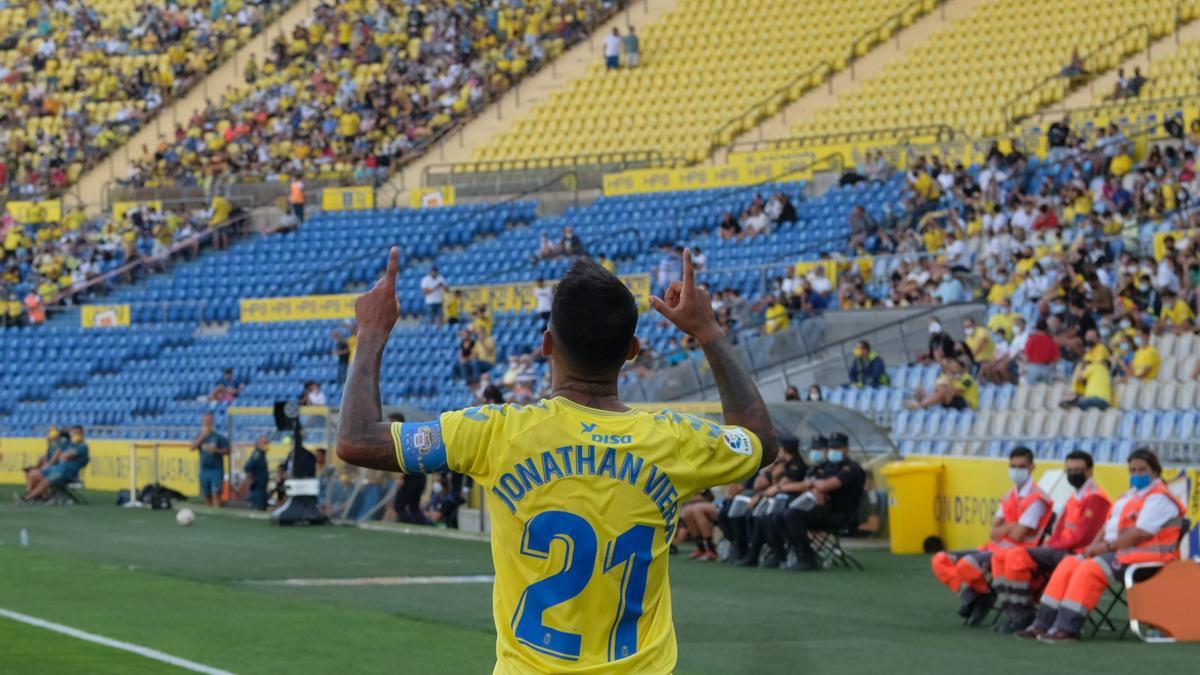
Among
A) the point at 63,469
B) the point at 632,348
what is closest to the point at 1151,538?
the point at 632,348

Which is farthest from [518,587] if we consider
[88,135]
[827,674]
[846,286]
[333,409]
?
[88,135]

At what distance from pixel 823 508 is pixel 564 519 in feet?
45.0

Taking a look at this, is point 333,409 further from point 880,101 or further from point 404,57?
point 404,57

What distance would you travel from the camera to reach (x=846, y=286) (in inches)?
1142

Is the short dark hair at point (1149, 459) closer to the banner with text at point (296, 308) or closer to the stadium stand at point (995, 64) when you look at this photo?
the stadium stand at point (995, 64)

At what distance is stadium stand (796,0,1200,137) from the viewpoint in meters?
36.0

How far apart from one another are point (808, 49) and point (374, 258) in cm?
1019

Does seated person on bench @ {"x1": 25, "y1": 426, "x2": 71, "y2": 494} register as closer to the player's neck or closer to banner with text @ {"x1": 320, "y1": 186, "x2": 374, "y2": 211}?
banner with text @ {"x1": 320, "y1": 186, "x2": 374, "y2": 211}

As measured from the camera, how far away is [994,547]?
1366 centimetres

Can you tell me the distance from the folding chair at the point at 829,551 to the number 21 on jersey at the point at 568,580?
538 inches

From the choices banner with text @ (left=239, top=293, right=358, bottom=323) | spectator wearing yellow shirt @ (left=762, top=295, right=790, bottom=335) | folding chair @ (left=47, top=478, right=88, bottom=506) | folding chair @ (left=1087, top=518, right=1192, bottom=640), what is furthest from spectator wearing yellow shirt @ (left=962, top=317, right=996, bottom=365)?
banner with text @ (left=239, top=293, right=358, bottom=323)

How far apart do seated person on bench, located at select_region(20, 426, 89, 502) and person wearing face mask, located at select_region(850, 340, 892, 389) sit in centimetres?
1098

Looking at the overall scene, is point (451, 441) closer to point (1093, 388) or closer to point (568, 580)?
point (568, 580)

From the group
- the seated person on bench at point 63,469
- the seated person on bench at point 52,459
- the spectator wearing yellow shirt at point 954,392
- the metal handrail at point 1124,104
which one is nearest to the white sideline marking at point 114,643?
the spectator wearing yellow shirt at point 954,392
